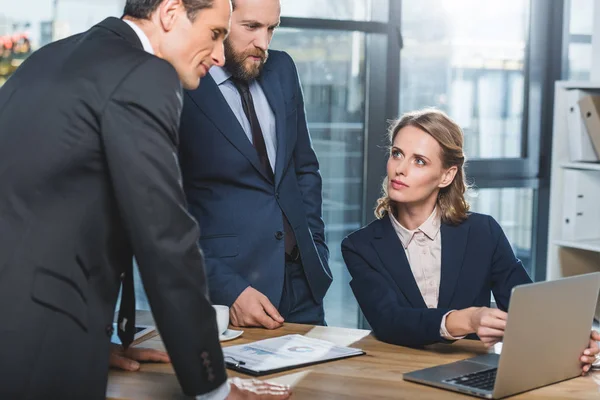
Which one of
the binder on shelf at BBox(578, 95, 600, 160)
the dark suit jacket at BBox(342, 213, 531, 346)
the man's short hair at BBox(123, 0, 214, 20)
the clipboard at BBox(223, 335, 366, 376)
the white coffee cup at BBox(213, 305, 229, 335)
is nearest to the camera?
the man's short hair at BBox(123, 0, 214, 20)

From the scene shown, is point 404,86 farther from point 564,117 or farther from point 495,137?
point 564,117

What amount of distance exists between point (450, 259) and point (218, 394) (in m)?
1.04

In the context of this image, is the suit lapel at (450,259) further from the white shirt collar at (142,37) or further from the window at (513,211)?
the window at (513,211)

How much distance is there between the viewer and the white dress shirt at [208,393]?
142cm

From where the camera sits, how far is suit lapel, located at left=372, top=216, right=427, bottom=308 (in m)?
2.28

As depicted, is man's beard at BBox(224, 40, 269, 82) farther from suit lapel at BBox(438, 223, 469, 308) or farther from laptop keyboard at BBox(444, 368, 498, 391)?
laptop keyboard at BBox(444, 368, 498, 391)

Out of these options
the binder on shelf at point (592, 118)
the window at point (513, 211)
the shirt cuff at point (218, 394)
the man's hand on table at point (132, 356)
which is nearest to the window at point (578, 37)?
the window at point (513, 211)

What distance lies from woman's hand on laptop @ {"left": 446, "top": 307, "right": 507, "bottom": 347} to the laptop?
0.06m

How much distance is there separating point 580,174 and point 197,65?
254 cm

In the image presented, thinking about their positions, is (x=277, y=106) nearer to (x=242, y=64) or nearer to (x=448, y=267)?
(x=242, y=64)

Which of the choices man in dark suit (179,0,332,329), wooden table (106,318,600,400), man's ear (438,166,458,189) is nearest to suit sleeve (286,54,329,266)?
man in dark suit (179,0,332,329)

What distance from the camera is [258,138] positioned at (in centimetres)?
246

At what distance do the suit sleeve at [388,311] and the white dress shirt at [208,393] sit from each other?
643mm

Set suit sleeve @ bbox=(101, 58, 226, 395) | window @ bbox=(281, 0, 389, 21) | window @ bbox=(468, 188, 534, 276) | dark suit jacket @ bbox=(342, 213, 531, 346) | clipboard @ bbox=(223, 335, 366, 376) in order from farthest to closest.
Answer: window @ bbox=(468, 188, 534, 276), window @ bbox=(281, 0, 389, 21), dark suit jacket @ bbox=(342, 213, 531, 346), clipboard @ bbox=(223, 335, 366, 376), suit sleeve @ bbox=(101, 58, 226, 395)
